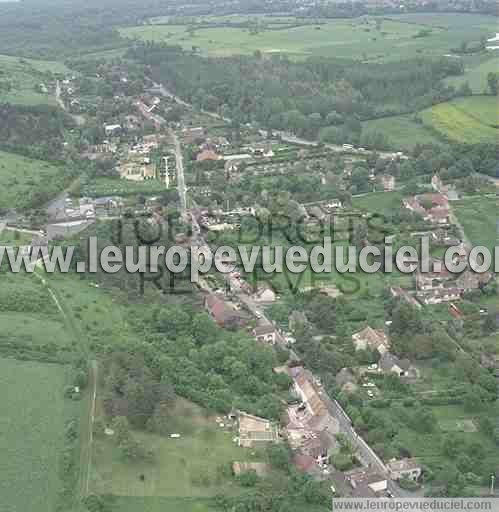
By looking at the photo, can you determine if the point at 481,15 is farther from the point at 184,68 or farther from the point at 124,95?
the point at 124,95

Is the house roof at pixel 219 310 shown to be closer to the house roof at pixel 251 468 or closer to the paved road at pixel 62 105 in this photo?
the house roof at pixel 251 468

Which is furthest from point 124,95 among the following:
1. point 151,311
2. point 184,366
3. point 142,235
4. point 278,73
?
point 184,366

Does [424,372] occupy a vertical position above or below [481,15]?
below

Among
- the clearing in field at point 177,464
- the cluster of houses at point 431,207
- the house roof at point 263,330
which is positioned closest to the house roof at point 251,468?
the clearing in field at point 177,464

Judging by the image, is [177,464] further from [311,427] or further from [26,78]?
[26,78]

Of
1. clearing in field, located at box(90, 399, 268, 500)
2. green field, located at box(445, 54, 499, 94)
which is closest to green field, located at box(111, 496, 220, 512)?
clearing in field, located at box(90, 399, 268, 500)
